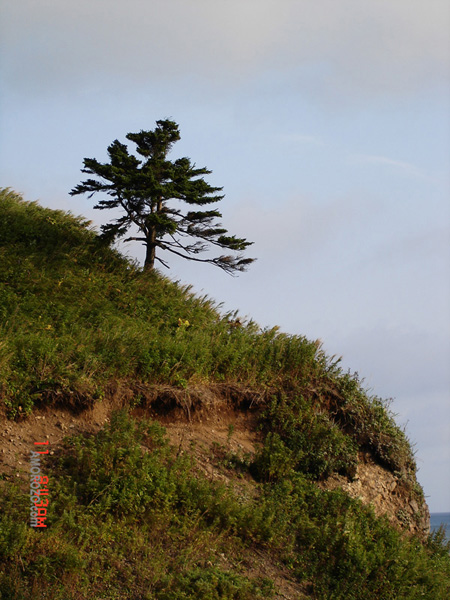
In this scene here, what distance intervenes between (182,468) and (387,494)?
5.08 meters

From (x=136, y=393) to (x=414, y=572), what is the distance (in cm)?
527

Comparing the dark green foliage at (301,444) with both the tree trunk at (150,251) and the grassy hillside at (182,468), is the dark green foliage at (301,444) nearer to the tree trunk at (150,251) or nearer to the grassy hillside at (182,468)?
the grassy hillside at (182,468)

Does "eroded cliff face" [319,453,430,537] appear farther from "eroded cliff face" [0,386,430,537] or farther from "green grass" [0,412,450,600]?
"green grass" [0,412,450,600]

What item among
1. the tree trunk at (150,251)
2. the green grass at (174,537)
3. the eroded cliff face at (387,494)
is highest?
the tree trunk at (150,251)

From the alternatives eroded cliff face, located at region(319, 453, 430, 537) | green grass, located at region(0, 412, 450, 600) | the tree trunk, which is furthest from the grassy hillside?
the tree trunk

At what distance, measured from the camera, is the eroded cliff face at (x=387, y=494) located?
38.3ft

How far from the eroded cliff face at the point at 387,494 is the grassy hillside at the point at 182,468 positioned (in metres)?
0.18

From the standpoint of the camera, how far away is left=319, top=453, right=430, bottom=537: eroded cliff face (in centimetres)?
1167

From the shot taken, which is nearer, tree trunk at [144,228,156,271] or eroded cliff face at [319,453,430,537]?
eroded cliff face at [319,453,430,537]

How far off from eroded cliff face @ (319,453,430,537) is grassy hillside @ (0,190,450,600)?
0.60ft

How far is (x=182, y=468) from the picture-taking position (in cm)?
934

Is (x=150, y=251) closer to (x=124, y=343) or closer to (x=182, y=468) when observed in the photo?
(x=124, y=343)

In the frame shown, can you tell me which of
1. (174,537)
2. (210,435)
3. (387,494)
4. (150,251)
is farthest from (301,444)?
(150,251)

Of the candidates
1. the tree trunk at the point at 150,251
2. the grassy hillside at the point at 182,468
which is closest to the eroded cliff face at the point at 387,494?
the grassy hillside at the point at 182,468
